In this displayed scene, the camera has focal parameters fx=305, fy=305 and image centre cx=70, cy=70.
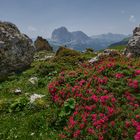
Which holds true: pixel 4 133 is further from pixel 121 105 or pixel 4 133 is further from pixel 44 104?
pixel 121 105

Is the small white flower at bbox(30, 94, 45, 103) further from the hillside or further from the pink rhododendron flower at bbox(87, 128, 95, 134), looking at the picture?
the pink rhododendron flower at bbox(87, 128, 95, 134)

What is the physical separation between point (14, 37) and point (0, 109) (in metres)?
18.2

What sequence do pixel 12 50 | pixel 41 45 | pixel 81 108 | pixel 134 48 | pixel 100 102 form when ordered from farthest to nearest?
pixel 41 45, pixel 134 48, pixel 12 50, pixel 81 108, pixel 100 102

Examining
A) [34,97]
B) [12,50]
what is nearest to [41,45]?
[12,50]

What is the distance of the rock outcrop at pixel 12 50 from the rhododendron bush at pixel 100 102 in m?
14.2

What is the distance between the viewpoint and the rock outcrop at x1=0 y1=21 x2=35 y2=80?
37188mm

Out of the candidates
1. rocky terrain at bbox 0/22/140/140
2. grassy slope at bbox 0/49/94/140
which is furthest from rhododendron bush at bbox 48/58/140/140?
grassy slope at bbox 0/49/94/140

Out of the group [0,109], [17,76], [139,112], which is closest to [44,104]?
[0,109]

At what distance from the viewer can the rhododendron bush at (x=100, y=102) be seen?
1577 centimetres

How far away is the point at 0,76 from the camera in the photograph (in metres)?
35.4

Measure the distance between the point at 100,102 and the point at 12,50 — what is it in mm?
22451

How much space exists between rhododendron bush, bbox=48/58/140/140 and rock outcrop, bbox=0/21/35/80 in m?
14.2

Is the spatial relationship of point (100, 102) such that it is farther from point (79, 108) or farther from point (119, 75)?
point (119, 75)

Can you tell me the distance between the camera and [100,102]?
60.6 ft
